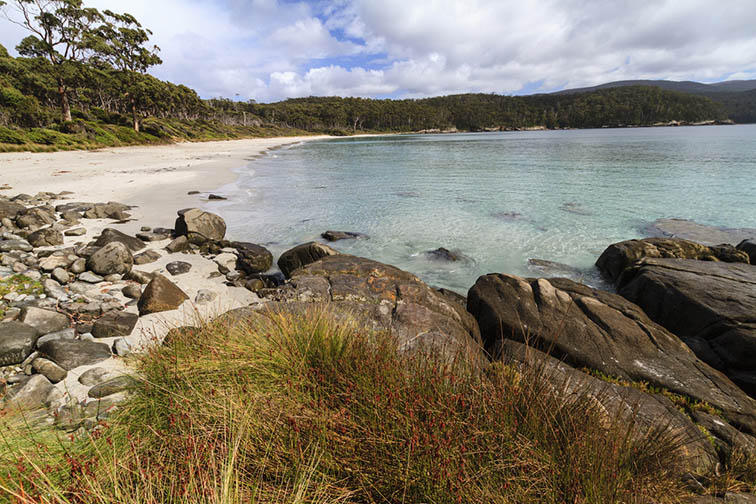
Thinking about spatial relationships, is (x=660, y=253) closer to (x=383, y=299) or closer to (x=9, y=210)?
(x=383, y=299)

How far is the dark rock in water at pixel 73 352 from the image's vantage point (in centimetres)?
405

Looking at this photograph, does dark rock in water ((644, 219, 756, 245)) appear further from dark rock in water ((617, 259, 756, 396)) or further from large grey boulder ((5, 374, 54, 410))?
large grey boulder ((5, 374, 54, 410))

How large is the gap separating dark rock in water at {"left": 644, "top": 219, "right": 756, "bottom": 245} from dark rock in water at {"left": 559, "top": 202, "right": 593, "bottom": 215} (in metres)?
2.60

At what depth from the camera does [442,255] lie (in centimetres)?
1016

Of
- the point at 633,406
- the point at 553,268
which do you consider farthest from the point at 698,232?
the point at 633,406

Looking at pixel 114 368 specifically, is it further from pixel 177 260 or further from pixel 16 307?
pixel 177 260

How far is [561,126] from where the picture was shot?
17638 centimetres

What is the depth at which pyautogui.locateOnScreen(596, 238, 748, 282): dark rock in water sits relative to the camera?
321 inches

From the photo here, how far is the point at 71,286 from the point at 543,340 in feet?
28.8

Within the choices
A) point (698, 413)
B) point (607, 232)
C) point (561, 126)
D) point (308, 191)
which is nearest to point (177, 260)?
point (698, 413)

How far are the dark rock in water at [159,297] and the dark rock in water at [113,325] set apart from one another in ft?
1.17

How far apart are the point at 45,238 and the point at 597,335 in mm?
12678

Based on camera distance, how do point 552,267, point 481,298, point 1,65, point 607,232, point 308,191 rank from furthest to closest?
point 1,65
point 308,191
point 607,232
point 552,267
point 481,298

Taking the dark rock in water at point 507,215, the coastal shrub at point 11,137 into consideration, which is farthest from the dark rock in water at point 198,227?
the coastal shrub at point 11,137
